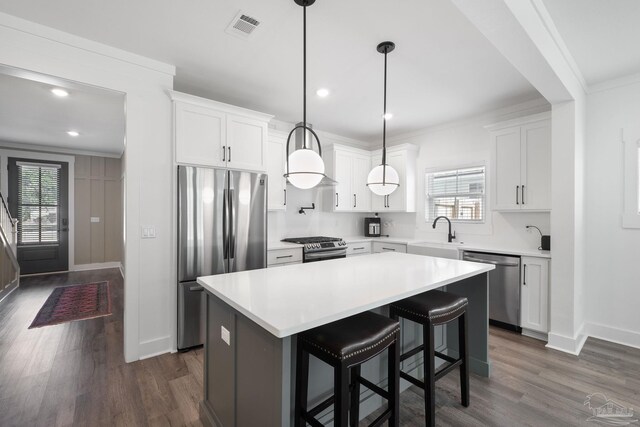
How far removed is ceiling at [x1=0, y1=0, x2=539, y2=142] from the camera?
78.7 inches

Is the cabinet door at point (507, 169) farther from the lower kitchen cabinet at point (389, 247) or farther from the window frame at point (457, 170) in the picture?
the lower kitchen cabinet at point (389, 247)

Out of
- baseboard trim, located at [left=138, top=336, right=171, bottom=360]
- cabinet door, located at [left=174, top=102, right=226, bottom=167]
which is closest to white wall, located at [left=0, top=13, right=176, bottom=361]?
baseboard trim, located at [left=138, top=336, right=171, bottom=360]

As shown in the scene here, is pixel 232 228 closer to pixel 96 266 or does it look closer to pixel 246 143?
pixel 246 143

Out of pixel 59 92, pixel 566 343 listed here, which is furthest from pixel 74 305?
pixel 566 343

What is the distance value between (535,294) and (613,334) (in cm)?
85

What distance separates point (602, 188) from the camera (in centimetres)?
308

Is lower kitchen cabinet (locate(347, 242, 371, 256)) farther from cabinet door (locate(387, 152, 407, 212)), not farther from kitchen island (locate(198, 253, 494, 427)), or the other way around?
kitchen island (locate(198, 253, 494, 427))

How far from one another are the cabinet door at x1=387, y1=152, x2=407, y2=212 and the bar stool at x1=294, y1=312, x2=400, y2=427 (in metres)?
3.21

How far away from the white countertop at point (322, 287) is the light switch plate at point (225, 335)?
224 mm

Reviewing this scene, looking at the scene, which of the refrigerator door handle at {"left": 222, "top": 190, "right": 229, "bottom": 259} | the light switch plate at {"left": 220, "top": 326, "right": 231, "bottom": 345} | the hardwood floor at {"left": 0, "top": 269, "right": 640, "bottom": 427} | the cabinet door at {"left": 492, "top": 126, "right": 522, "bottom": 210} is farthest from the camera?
the cabinet door at {"left": 492, "top": 126, "right": 522, "bottom": 210}

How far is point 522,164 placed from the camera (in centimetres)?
337

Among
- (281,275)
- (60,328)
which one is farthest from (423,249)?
(60,328)

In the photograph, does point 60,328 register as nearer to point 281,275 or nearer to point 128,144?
point 128,144

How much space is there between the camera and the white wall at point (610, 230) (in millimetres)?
2924
